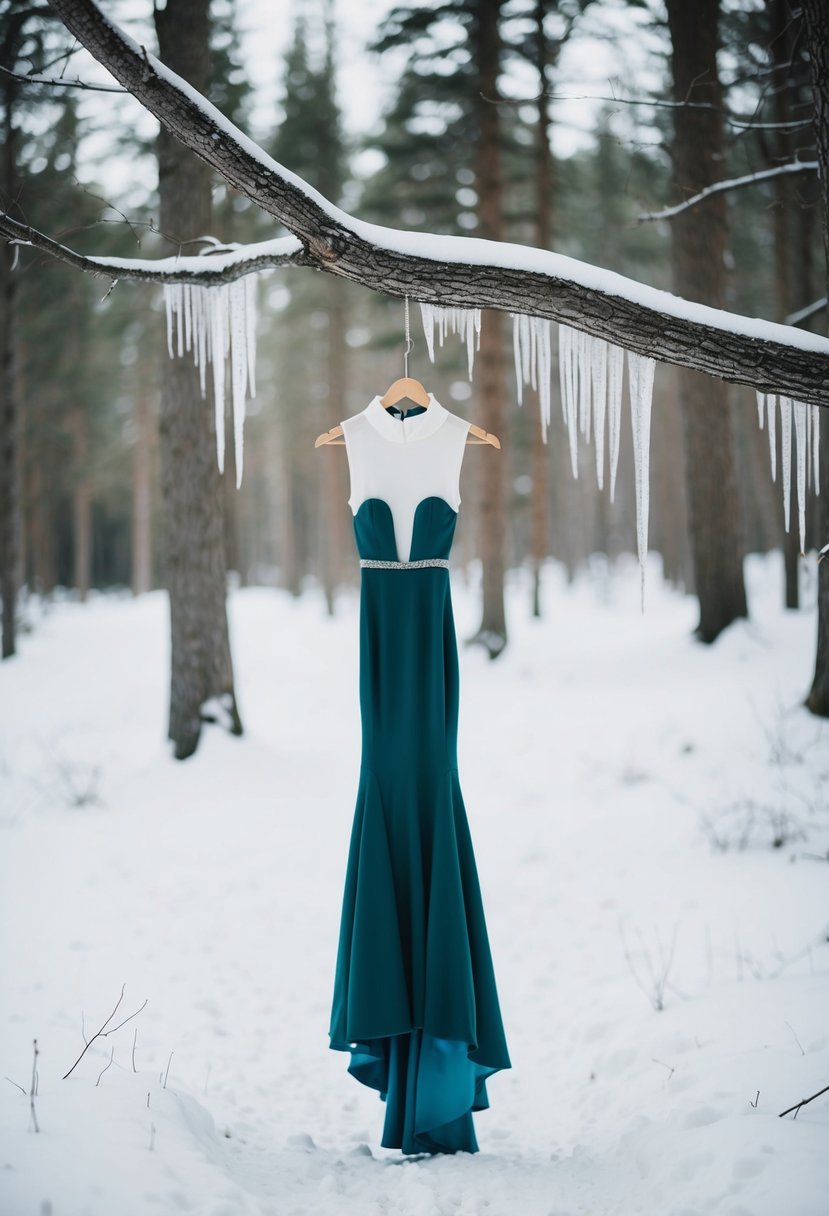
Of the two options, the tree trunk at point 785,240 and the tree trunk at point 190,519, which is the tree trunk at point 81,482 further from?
the tree trunk at point 785,240

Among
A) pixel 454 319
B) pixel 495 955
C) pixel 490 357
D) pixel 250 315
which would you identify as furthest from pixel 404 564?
pixel 490 357

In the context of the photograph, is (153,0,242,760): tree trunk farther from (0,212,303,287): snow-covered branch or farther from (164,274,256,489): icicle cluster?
(0,212,303,287): snow-covered branch

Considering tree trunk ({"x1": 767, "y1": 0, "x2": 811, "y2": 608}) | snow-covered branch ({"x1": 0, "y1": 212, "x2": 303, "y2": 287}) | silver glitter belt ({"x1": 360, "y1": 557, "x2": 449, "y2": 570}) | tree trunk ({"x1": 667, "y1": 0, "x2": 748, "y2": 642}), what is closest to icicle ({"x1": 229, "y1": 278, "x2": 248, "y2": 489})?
snow-covered branch ({"x1": 0, "y1": 212, "x2": 303, "y2": 287})

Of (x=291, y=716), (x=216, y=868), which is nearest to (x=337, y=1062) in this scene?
(x=216, y=868)

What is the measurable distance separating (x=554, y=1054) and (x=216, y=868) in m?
2.44

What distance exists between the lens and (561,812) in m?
5.68

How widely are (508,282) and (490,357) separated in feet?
27.1

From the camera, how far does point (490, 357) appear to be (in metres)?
10.1

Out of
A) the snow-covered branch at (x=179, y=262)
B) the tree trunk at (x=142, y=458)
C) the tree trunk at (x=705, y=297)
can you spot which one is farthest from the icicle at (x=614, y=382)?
the tree trunk at (x=142, y=458)

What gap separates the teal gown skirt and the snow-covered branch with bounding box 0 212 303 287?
0.85 metres

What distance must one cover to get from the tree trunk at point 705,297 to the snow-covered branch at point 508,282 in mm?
5796

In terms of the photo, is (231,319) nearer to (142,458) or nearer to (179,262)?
(179,262)

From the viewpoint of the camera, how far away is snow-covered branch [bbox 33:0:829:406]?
2.12m

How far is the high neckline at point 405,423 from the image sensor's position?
7.85 feet
